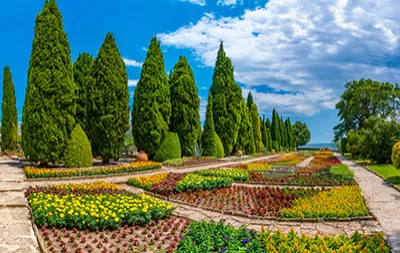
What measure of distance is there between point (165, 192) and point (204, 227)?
3.62 meters

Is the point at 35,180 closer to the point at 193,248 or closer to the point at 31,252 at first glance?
the point at 31,252

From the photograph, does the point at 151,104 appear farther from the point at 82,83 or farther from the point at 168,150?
the point at 82,83

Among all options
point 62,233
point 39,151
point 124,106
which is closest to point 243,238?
point 62,233

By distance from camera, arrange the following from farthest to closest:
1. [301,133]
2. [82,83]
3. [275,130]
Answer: [301,133]
[275,130]
[82,83]

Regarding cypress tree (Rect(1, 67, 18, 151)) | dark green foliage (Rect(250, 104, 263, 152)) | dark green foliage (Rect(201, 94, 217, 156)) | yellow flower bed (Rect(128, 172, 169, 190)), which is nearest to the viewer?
yellow flower bed (Rect(128, 172, 169, 190))

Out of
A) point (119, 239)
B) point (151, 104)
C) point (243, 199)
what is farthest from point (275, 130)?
point (119, 239)

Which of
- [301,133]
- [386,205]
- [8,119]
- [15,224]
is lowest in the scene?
[386,205]

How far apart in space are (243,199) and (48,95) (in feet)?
33.2

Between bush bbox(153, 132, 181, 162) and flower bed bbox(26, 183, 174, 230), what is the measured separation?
439 inches

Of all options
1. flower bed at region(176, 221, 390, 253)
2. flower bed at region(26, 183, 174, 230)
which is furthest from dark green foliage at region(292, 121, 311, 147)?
flower bed at region(176, 221, 390, 253)

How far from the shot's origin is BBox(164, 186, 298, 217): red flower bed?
A: 25.2 feet

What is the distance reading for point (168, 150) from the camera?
1958cm

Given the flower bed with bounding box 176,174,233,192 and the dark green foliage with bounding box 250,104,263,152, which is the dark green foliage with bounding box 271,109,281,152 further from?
the flower bed with bounding box 176,174,233,192

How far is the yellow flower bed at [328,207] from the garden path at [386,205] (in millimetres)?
329
